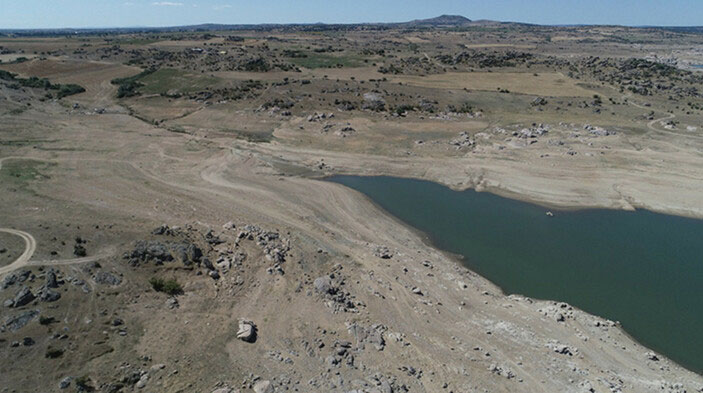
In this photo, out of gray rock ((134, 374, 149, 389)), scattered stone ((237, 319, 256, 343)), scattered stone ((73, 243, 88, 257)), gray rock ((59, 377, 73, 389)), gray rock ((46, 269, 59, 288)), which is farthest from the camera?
scattered stone ((73, 243, 88, 257))

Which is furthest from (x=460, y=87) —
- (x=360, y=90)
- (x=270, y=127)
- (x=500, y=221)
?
(x=500, y=221)

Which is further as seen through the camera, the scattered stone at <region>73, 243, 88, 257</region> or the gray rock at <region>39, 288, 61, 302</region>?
the scattered stone at <region>73, 243, 88, 257</region>

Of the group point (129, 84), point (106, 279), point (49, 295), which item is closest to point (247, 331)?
point (106, 279)

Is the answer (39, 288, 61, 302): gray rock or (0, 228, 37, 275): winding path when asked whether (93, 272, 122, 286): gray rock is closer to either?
(39, 288, 61, 302): gray rock

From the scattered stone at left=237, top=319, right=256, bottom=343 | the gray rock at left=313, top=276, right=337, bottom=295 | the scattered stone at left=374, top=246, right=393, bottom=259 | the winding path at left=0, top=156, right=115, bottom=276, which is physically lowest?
the scattered stone at left=237, top=319, right=256, bottom=343

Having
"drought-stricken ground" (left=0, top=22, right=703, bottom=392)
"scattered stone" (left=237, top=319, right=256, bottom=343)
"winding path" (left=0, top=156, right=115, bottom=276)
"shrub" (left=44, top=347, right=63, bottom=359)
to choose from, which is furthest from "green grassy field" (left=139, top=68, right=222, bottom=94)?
"shrub" (left=44, top=347, right=63, bottom=359)

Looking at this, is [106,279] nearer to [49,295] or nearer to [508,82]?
[49,295]

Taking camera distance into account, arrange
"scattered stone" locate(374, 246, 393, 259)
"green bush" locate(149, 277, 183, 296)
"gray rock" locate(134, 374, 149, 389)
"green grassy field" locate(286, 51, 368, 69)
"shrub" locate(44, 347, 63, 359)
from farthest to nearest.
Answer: "green grassy field" locate(286, 51, 368, 69), "scattered stone" locate(374, 246, 393, 259), "green bush" locate(149, 277, 183, 296), "shrub" locate(44, 347, 63, 359), "gray rock" locate(134, 374, 149, 389)
